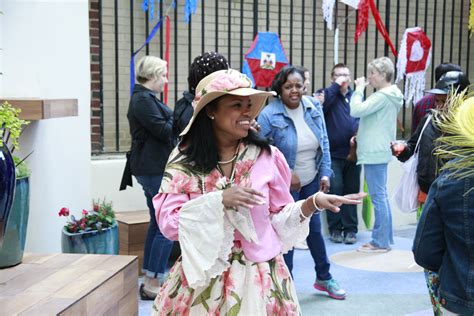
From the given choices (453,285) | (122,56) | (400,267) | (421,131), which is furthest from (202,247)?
(122,56)

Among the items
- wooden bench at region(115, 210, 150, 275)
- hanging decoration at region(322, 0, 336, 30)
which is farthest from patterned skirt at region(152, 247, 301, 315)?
hanging decoration at region(322, 0, 336, 30)

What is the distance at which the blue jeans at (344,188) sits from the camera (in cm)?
617

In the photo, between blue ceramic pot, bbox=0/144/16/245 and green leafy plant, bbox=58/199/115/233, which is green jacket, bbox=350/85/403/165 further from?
blue ceramic pot, bbox=0/144/16/245

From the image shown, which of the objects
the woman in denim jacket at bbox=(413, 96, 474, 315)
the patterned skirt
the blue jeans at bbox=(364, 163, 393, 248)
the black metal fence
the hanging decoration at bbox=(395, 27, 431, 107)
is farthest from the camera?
the hanging decoration at bbox=(395, 27, 431, 107)

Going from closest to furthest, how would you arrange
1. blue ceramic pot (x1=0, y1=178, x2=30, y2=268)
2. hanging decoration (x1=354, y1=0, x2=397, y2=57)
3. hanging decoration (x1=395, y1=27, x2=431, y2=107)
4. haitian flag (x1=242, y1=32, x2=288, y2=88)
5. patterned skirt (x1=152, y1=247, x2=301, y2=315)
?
patterned skirt (x1=152, y1=247, x2=301, y2=315)
blue ceramic pot (x1=0, y1=178, x2=30, y2=268)
haitian flag (x1=242, y1=32, x2=288, y2=88)
hanging decoration (x1=354, y1=0, x2=397, y2=57)
hanging decoration (x1=395, y1=27, x2=431, y2=107)

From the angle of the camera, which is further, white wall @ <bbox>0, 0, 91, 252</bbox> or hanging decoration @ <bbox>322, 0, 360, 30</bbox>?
hanging decoration @ <bbox>322, 0, 360, 30</bbox>

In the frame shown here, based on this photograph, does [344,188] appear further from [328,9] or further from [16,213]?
[16,213]

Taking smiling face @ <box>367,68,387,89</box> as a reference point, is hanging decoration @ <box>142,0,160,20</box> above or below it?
above

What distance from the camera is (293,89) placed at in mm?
4207

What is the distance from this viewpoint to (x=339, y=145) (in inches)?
238

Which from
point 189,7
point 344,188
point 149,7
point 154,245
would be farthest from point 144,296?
point 149,7

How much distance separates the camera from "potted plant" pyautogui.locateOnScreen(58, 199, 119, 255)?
3959 mm

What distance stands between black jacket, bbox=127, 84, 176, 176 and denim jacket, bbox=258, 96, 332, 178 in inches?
26.2

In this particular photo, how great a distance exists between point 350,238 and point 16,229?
3.68 metres
